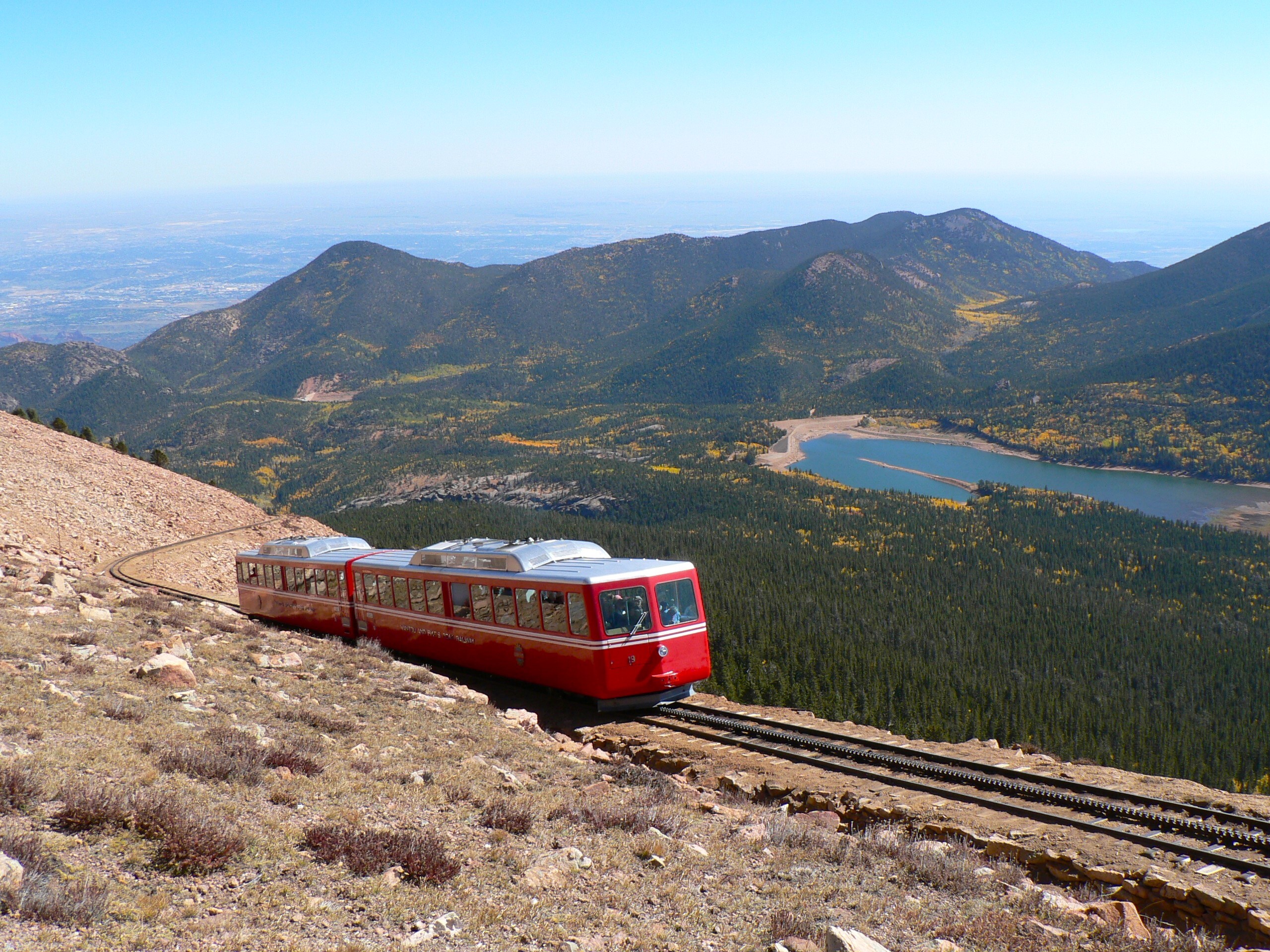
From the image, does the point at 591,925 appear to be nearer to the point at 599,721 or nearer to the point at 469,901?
the point at 469,901

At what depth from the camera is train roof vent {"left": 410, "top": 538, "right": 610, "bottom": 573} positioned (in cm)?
2145

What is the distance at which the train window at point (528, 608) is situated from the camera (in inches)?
814

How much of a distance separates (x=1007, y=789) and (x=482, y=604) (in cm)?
1305

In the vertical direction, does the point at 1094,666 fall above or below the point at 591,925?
below

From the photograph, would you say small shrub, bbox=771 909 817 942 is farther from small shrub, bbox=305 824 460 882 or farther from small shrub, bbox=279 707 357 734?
small shrub, bbox=279 707 357 734

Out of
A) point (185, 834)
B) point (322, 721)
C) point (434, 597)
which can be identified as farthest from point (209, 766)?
point (434, 597)

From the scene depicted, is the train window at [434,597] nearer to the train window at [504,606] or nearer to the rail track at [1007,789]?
the train window at [504,606]

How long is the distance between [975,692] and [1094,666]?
63.1 feet

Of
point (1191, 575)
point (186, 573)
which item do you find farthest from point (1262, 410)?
point (186, 573)

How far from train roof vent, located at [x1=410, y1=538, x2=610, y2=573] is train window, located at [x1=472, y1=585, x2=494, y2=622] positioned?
0.56m

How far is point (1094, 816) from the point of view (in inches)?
539

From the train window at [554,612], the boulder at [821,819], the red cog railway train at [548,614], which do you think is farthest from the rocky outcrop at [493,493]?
the boulder at [821,819]

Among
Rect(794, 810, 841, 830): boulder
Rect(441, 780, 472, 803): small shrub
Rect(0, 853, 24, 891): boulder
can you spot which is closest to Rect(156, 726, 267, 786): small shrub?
Rect(441, 780, 472, 803): small shrub

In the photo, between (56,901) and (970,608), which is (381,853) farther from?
(970,608)
